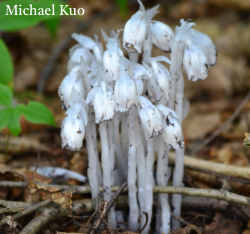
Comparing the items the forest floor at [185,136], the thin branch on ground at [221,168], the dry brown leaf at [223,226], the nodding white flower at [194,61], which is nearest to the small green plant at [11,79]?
the forest floor at [185,136]

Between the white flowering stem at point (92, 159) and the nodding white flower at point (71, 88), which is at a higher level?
the nodding white flower at point (71, 88)

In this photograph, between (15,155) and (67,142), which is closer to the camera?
(67,142)

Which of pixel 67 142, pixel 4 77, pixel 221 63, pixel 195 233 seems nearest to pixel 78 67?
pixel 67 142

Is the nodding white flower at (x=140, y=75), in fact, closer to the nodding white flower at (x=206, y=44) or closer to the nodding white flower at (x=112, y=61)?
the nodding white flower at (x=112, y=61)

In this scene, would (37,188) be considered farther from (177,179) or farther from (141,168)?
(177,179)

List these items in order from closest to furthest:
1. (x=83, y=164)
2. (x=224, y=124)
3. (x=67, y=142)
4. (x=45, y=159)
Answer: (x=67, y=142) → (x=83, y=164) → (x=45, y=159) → (x=224, y=124)

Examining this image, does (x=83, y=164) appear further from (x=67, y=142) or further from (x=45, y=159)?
(x=67, y=142)

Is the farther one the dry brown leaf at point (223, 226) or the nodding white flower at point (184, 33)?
the dry brown leaf at point (223, 226)
